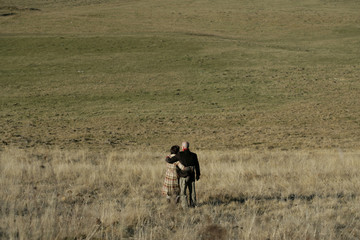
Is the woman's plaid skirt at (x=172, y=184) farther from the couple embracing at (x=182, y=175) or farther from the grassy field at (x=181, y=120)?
the grassy field at (x=181, y=120)

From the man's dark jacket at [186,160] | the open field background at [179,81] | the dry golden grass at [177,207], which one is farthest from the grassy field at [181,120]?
the man's dark jacket at [186,160]

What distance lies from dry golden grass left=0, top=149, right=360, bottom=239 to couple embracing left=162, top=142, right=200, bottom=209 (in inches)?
11.7

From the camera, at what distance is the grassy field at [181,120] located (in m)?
6.84

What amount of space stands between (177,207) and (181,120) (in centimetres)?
1841

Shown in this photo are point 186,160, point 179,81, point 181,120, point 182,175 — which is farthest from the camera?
point 179,81

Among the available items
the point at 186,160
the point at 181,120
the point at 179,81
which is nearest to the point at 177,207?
the point at 186,160

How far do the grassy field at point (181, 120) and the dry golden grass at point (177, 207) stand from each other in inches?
1.7

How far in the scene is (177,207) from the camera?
25.4ft

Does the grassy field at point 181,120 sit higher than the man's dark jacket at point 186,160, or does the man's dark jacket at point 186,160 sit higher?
the man's dark jacket at point 186,160

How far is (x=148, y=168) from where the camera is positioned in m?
11.8

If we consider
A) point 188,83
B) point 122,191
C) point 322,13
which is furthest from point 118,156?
point 322,13

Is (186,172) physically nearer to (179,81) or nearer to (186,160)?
(186,160)

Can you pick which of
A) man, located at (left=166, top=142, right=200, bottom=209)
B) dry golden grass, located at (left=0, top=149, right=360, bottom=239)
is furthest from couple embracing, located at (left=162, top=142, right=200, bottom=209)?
dry golden grass, located at (left=0, top=149, right=360, bottom=239)

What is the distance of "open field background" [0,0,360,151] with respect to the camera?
22.8 meters
